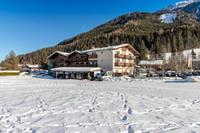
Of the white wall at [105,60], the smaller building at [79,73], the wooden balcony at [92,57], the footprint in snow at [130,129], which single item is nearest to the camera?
the footprint in snow at [130,129]

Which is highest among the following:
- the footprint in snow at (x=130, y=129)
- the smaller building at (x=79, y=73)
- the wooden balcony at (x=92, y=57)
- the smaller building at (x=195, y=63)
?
the wooden balcony at (x=92, y=57)

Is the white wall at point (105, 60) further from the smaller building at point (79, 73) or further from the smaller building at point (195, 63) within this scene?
the smaller building at point (195, 63)

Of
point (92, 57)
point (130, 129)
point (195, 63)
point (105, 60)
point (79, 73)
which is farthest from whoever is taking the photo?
point (195, 63)

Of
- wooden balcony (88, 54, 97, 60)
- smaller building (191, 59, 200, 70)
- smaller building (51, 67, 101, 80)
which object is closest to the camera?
smaller building (51, 67, 101, 80)

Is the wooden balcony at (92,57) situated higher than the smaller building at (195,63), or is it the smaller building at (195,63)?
the wooden balcony at (92,57)

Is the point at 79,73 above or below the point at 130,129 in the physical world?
above

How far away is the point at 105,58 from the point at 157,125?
48054 mm

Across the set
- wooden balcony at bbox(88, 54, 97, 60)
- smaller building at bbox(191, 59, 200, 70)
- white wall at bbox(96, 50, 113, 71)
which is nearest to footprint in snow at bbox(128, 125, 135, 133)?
white wall at bbox(96, 50, 113, 71)

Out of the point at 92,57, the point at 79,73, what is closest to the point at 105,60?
the point at 92,57

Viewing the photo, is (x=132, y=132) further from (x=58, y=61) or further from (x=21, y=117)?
(x=58, y=61)

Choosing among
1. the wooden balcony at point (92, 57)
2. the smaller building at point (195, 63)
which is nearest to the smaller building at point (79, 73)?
the wooden balcony at point (92, 57)

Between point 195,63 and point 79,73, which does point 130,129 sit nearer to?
point 79,73

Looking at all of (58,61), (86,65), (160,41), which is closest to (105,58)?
(86,65)

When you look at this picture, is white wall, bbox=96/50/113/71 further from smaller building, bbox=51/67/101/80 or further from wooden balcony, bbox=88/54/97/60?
smaller building, bbox=51/67/101/80
